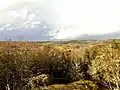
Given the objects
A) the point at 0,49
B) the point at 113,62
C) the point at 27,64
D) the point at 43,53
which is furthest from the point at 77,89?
the point at 43,53

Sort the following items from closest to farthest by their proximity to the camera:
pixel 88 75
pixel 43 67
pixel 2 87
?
pixel 2 87 < pixel 43 67 < pixel 88 75

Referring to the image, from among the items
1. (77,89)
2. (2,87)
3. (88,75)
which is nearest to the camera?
(77,89)

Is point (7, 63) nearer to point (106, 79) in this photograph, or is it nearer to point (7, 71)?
point (7, 71)

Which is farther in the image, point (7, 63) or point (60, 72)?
point (60, 72)

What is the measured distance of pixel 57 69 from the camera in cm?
6494

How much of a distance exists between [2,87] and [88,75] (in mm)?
22545

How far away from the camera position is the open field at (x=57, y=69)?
49.1 meters

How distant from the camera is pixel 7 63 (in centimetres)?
5212

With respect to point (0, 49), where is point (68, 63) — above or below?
below

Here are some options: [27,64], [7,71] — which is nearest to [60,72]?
[27,64]

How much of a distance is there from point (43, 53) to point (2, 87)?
16.4 metres

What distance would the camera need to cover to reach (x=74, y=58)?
227 feet

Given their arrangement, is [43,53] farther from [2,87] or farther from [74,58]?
[2,87]

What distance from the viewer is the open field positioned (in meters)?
49.1
